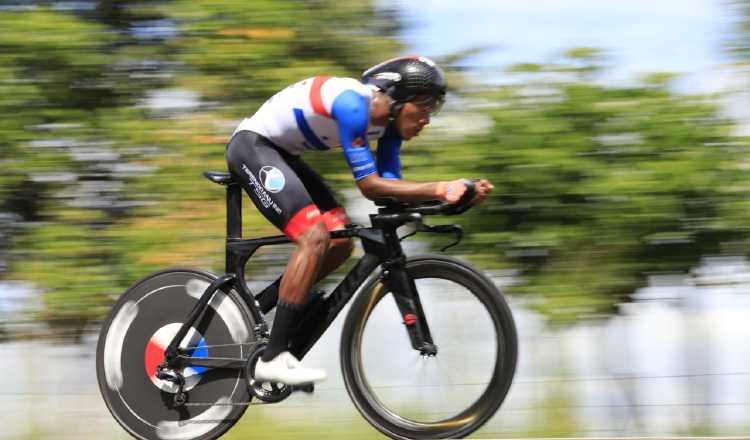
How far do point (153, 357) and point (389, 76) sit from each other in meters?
1.78

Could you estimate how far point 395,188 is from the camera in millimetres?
4340

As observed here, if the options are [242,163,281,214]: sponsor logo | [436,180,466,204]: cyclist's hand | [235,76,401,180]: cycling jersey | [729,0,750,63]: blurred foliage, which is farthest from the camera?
[729,0,750,63]: blurred foliage

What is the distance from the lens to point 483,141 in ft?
21.2

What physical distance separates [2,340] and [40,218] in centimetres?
88

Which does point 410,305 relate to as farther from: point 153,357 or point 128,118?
point 128,118

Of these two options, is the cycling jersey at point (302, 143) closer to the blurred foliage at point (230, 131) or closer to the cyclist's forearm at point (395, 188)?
the cyclist's forearm at point (395, 188)

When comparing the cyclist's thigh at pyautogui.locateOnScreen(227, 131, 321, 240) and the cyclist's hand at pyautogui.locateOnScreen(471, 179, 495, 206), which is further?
the cyclist's thigh at pyautogui.locateOnScreen(227, 131, 321, 240)

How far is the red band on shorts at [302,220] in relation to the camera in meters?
4.48

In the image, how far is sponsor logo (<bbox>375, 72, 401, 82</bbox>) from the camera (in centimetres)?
443

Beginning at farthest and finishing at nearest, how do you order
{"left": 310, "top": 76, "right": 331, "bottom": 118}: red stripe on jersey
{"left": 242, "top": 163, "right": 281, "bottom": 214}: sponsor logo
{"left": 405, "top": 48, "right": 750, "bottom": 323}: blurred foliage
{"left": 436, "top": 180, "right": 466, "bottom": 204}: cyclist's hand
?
{"left": 405, "top": 48, "right": 750, "bottom": 323}: blurred foliage, {"left": 242, "top": 163, "right": 281, "bottom": 214}: sponsor logo, {"left": 310, "top": 76, "right": 331, "bottom": 118}: red stripe on jersey, {"left": 436, "top": 180, "right": 466, "bottom": 204}: cyclist's hand

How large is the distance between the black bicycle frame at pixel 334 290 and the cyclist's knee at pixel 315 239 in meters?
0.12

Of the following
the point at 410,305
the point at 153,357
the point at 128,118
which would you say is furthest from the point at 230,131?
the point at 410,305

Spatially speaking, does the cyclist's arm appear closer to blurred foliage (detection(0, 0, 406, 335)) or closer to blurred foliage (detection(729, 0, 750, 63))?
blurred foliage (detection(0, 0, 406, 335))

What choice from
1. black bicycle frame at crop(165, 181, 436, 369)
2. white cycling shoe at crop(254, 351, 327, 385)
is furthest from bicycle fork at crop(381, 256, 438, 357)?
white cycling shoe at crop(254, 351, 327, 385)
